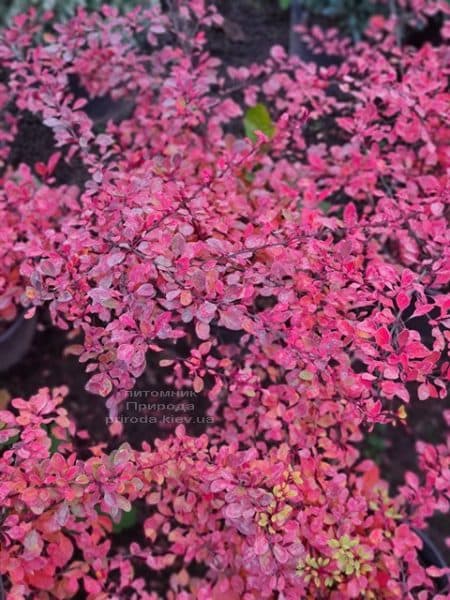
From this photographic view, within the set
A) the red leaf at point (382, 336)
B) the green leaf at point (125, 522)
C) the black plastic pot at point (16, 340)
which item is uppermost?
the red leaf at point (382, 336)

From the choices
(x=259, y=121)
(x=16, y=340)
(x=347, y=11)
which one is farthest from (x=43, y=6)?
(x=16, y=340)

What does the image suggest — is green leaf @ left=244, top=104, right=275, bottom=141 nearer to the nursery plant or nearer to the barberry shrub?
the nursery plant

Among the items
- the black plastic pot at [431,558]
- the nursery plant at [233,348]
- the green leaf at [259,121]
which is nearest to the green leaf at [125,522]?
the nursery plant at [233,348]

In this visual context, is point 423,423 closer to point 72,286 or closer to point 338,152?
point 338,152

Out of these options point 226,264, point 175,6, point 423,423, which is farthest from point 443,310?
point 175,6

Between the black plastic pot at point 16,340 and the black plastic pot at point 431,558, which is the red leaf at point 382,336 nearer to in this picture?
the black plastic pot at point 431,558

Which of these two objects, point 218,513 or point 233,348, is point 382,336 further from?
point 218,513

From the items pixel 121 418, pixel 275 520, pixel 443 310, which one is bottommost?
pixel 121 418

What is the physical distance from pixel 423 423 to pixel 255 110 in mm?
1540

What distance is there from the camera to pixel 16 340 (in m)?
2.32

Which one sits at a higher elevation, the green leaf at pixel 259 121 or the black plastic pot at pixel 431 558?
the green leaf at pixel 259 121

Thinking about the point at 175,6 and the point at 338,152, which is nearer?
the point at 338,152

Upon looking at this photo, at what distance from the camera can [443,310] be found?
130 cm

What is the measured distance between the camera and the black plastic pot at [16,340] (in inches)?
87.3
